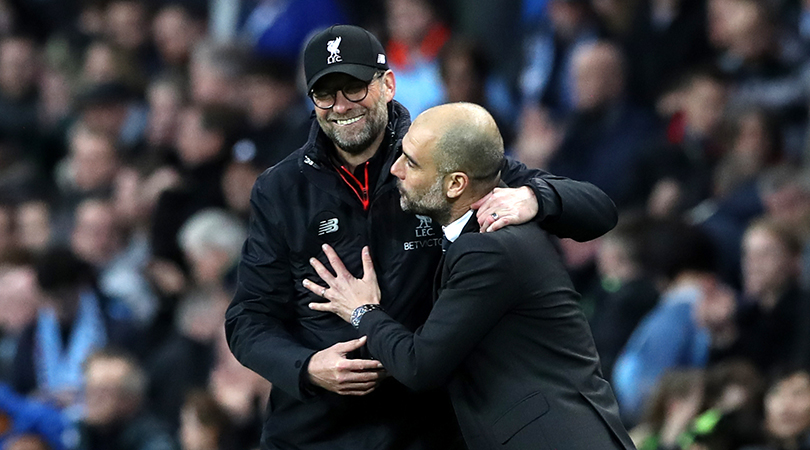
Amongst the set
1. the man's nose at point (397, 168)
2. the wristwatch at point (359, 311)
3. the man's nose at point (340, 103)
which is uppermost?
the man's nose at point (340, 103)

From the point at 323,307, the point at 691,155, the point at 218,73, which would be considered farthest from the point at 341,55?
the point at 218,73

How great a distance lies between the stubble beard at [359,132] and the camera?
3996 millimetres

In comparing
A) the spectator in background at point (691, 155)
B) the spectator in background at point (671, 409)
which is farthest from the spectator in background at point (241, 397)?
the spectator in background at point (691, 155)

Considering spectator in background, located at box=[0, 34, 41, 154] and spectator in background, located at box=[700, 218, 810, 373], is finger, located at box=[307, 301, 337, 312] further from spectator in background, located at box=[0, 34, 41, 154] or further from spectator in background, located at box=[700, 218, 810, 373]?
spectator in background, located at box=[0, 34, 41, 154]

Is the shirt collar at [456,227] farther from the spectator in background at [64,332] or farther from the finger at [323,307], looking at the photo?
the spectator in background at [64,332]

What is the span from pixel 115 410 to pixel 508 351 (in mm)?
4074

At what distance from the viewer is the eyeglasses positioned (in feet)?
13.0

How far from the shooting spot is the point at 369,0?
9734mm

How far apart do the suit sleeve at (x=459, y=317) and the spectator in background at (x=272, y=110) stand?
4.76 metres

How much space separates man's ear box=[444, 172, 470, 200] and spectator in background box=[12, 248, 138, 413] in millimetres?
4674

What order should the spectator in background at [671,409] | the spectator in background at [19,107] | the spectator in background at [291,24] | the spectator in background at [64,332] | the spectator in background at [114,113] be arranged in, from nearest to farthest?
1. the spectator in background at [671,409]
2. the spectator in background at [64,332]
3. the spectator in background at [291,24]
4. the spectator in background at [114,113]
5. the spectator in background at [19,107]

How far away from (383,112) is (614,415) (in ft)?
3.66

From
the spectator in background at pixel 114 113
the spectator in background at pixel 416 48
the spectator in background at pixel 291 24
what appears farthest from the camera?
the spectator in background at pixel 114 113

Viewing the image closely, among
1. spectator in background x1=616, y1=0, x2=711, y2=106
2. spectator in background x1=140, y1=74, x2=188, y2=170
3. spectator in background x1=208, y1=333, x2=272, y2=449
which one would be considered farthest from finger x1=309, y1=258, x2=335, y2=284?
spectator in background x1=140, y1=74, x2=188, y2=170
